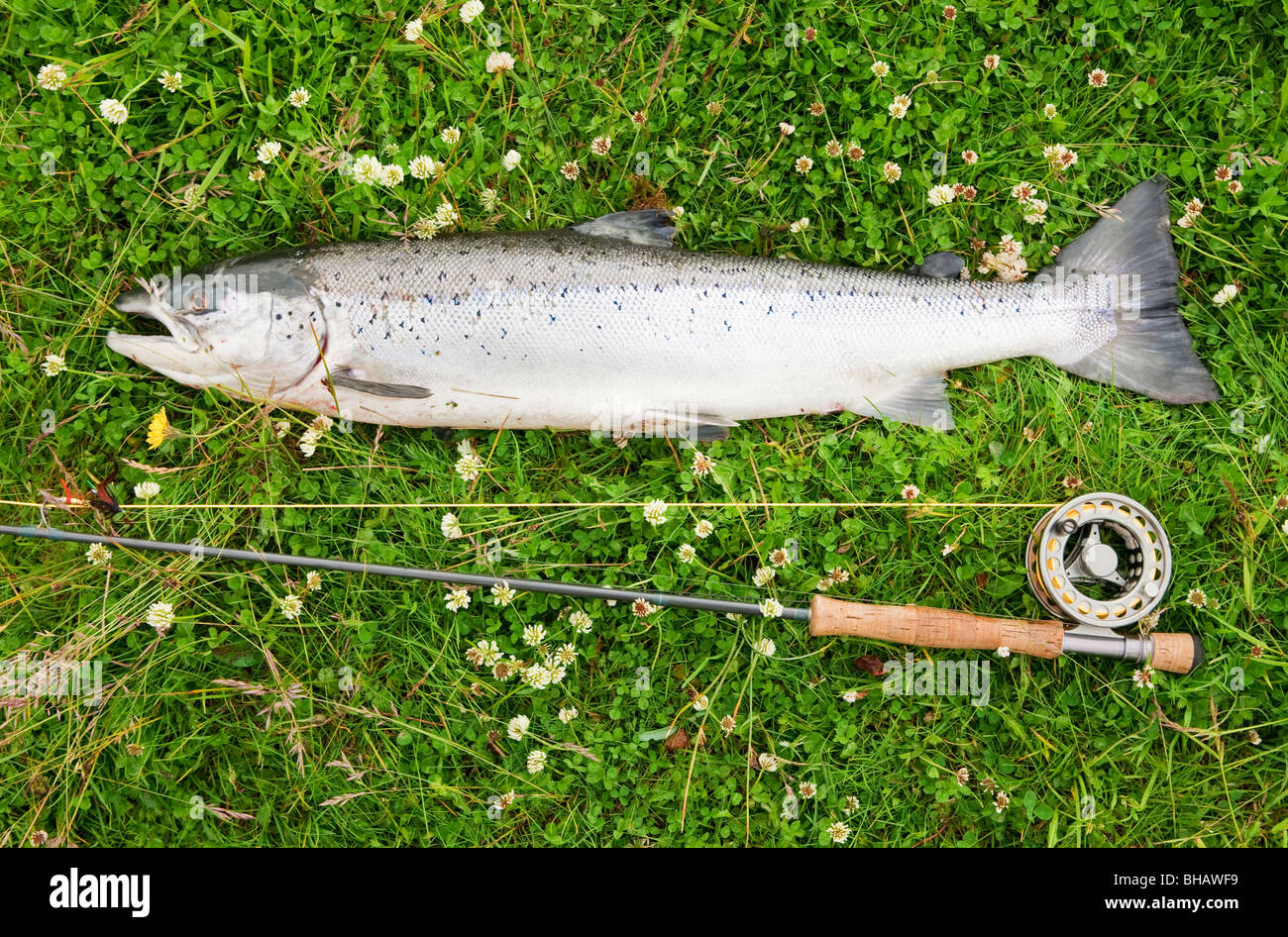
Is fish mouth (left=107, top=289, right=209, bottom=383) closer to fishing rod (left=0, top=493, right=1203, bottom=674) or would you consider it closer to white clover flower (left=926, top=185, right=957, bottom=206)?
fishing rod (left=0, top=493, right=1203, bottom=674)

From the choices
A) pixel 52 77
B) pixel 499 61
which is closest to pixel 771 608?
pixel 499 61

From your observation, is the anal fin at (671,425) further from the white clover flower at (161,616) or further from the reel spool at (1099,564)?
the white clover flower at (161,616)

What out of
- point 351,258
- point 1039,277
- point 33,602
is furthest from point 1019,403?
point 33,602

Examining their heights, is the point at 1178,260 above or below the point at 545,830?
above

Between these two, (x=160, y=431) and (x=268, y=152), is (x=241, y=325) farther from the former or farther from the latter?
(x=268, y=152)

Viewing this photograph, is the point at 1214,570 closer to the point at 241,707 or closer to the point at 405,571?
the point at 405,571
